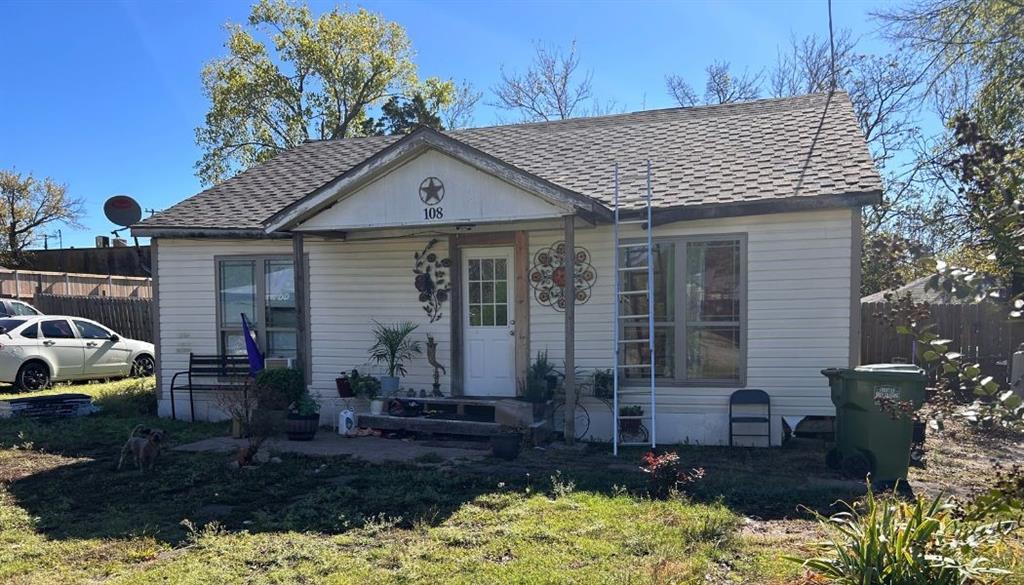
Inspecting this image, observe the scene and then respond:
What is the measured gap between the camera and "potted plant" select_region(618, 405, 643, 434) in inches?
336

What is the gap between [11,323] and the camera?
13.5 meters

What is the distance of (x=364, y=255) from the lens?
33.1ft

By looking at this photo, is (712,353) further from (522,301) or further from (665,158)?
A: (665,158)

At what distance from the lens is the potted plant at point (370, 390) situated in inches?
360

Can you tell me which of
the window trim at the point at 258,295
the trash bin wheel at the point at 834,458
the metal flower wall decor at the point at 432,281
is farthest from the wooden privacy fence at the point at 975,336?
the window trim at the point at 258,295

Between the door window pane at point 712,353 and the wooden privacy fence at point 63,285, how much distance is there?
66.1 ft

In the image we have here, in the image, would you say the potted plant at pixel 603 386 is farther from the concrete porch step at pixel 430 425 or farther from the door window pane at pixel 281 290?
the door window pane at pixel 281 290

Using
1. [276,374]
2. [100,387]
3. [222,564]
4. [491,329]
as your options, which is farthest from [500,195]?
[100,387]

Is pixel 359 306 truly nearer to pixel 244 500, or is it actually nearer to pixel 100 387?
pixel 244 500

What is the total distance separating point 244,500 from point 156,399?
19.4ft

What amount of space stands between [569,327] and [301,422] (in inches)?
142

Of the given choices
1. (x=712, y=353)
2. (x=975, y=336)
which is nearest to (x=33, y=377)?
(x=712, y=353)

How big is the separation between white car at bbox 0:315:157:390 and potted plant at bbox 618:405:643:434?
9.00m

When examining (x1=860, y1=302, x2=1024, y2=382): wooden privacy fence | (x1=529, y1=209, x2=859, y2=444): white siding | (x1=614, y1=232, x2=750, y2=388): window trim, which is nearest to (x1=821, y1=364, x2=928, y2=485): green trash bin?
(x1=529, y1=209, x2=859, y2=444): white siding
